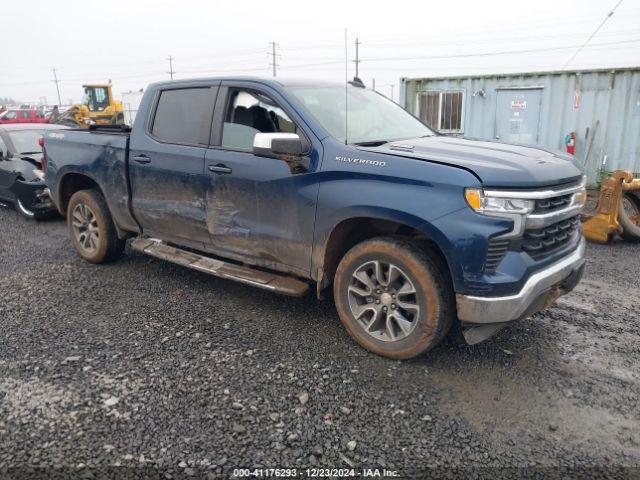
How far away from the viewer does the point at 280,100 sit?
150 inches

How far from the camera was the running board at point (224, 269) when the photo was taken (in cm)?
380

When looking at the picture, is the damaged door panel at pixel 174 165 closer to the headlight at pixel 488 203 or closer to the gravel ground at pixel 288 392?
the gravel ground at pixel 288 392

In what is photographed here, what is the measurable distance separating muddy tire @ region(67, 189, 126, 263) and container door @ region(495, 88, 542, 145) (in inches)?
337

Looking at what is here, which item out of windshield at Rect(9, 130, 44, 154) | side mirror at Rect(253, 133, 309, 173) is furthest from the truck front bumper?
windshield at Rect(9, 130, 44, 154)

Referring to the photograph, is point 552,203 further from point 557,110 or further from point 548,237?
point 557,110

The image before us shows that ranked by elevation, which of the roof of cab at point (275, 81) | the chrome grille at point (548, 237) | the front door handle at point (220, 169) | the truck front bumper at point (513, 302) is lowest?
the truck front bumper at point (513, 302)

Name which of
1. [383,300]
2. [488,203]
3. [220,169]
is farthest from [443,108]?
[488,203]

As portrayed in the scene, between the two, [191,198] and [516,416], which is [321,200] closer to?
[191,198]

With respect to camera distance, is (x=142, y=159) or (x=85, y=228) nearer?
(x=142, y=159)

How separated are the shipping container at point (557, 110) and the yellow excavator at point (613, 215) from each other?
427cm

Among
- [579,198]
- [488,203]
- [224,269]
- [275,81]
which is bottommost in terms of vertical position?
[224,269]

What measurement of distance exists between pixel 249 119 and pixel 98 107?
89.3ft

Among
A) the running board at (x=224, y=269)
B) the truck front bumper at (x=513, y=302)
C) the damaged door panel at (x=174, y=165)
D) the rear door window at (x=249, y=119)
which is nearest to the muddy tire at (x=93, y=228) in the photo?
the running board at (x=224, y=269)

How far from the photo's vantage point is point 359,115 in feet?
13.4
